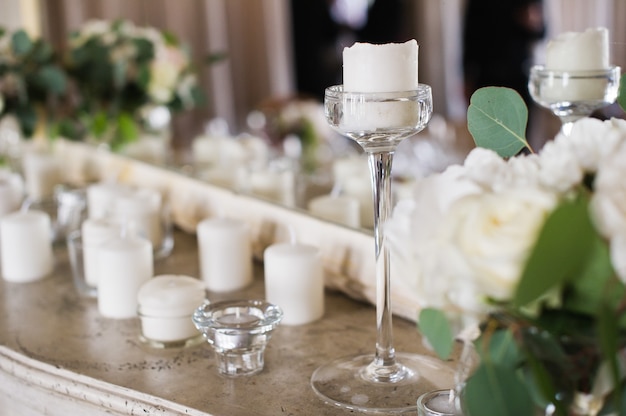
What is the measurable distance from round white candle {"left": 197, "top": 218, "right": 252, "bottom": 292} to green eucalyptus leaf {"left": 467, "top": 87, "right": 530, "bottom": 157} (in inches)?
19.8

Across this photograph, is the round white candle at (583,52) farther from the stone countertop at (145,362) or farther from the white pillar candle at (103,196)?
the white pillar candle at (103,196)

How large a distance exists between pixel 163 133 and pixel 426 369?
3.56 feet

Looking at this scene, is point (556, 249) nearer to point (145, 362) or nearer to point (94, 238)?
point (145, 362)

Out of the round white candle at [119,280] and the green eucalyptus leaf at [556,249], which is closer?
the green eucalyptus leaf at [556,249]

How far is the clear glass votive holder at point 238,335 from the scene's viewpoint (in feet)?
2.62

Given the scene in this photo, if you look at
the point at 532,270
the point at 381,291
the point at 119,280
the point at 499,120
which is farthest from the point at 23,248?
the point at 532,270

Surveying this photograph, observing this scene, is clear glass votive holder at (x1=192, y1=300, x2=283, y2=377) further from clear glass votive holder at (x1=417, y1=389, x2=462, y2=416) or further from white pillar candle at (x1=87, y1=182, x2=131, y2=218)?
white pillar candle at (x1=87, y1=182, x2=131, y2=218)

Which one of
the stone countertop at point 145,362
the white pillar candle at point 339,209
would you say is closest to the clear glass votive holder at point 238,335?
the stone countertop at point 145,362

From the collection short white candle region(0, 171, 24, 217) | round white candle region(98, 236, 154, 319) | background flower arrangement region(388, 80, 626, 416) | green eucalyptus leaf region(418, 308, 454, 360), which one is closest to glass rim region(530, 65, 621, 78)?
background flower arrangement region(388, 80, 626, 416)

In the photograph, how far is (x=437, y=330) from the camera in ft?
1.73

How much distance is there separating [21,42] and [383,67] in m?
1.17

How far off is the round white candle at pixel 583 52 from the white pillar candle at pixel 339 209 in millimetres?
379

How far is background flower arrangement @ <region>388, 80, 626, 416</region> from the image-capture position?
1.52 feet

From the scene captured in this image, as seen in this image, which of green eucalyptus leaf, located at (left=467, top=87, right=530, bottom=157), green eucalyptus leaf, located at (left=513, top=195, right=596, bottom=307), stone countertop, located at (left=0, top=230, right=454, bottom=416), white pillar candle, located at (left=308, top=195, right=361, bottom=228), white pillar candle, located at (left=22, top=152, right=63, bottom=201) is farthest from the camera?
white pillar candle, located at (left=22, top=152, right=63, bottom=201)
